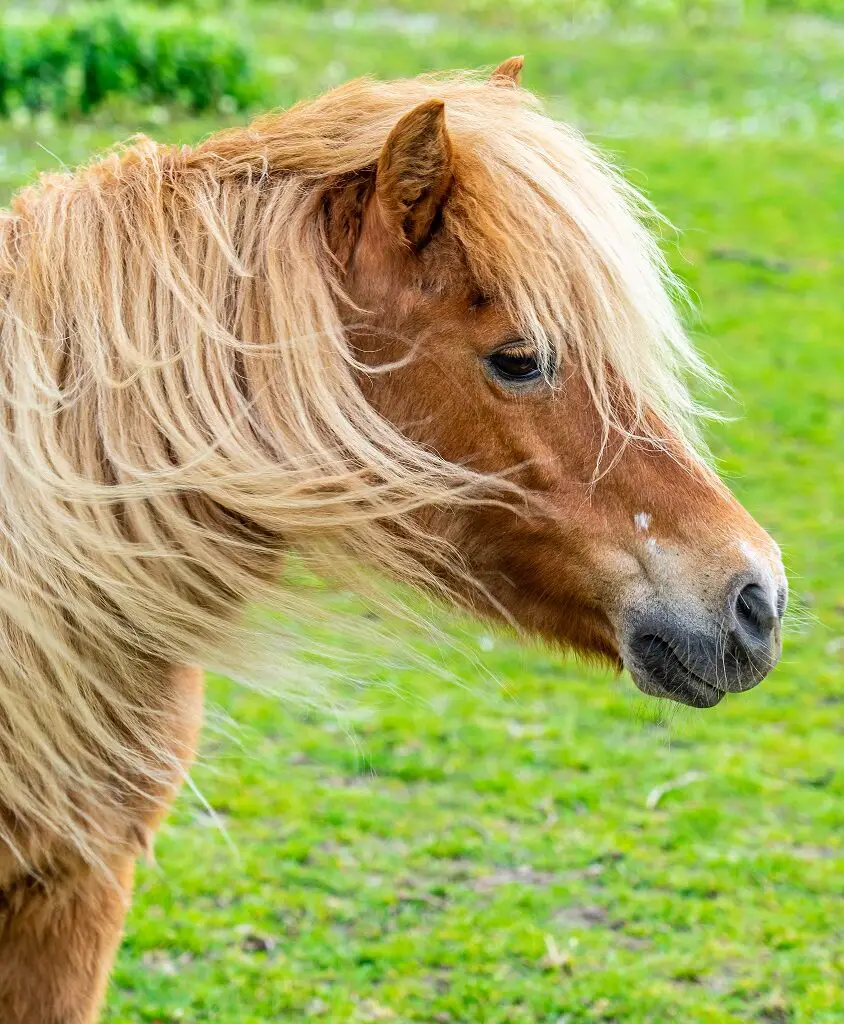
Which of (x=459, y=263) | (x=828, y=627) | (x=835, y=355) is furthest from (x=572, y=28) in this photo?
(x=459, y=263)

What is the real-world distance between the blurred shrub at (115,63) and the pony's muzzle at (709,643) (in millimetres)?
9983

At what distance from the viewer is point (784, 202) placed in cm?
1186

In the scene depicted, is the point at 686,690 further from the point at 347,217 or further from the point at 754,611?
the point at 347,217

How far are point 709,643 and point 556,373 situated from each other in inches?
22.1

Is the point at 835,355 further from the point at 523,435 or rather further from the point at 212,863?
the point at 523,435

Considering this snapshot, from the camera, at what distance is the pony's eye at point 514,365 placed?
7.11 feet

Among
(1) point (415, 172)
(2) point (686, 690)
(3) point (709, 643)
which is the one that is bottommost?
(2) point (686, 690)

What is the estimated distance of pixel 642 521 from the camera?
7.27 ft

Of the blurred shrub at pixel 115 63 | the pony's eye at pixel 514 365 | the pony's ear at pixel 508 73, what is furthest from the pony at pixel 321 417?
the blurred shrub at pixel 115 63

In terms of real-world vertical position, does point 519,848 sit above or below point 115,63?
below

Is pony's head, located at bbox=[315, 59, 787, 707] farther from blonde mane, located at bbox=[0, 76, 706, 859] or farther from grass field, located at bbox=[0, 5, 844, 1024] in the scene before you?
grass field, located at bbox=[0, 5, 844, 1024]

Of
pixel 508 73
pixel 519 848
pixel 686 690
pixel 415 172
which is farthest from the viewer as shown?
pixel 519 848

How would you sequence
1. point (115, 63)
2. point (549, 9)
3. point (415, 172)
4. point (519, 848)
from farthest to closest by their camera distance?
point (549, 9) → point (115, 63) → point (519, 848) → point (415, 172)

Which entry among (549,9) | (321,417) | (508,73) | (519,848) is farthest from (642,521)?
(549,9)
